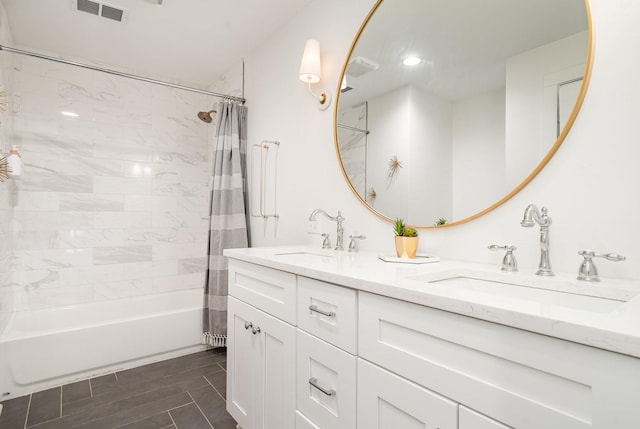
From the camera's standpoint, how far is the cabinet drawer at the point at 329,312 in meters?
0.98

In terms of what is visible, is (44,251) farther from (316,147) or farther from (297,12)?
(297,12)

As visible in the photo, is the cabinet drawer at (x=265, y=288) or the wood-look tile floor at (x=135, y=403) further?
the wood-look tile floor at (x=135, y=403)

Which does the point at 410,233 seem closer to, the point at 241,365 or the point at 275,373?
the point at 275,373

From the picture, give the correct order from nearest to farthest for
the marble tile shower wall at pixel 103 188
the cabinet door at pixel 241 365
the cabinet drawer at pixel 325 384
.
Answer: the cabinet drawer at pixel 325 384 < the cabinet door at pixel 241 365 < the marble tile shower wall at pixel 103 188

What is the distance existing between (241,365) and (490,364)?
1.22 meters

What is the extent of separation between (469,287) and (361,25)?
1387 mm

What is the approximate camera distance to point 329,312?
1056 mm

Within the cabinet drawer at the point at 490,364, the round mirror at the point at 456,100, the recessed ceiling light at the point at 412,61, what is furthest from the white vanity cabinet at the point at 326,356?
the recessed ceiling light at the point at 412,61

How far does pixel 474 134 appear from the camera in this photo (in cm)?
128

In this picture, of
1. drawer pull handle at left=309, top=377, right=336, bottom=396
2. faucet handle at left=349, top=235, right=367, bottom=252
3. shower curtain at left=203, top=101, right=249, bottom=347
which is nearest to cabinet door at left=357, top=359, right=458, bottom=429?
drawer pull handle at left=309, top=377, right=336, bottom=396

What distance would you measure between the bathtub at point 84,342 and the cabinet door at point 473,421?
238cm

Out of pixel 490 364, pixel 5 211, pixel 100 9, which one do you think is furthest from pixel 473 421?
pixel 5 211

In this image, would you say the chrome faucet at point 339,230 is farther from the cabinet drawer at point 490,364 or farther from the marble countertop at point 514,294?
the cabinet drawer at point 490,364

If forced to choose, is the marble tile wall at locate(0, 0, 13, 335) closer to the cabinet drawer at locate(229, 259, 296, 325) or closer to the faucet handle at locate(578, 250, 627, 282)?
the cabinet drawer at locate(229, 259, 296, 325)
